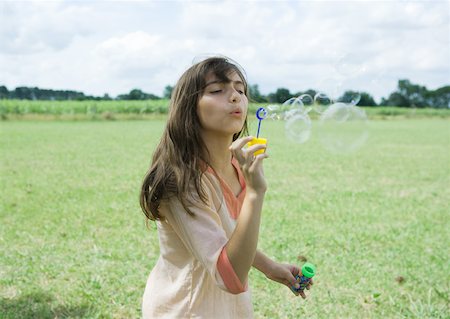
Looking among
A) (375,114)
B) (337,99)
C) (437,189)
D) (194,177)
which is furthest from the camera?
(375,114)

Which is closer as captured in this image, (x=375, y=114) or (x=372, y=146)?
(x=372, y=146)

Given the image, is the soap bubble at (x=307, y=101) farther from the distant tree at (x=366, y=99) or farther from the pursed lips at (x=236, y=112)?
the pursed lips at (x=236, y=112)

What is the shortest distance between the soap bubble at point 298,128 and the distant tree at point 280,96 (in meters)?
0.38

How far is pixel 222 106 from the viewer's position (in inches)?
62.1

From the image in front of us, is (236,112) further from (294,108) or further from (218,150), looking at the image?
(294,108)

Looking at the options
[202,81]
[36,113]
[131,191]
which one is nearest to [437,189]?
[131,191]

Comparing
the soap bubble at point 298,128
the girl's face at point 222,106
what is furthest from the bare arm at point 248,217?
the soap bubble at point 298,128

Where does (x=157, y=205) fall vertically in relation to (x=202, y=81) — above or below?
below

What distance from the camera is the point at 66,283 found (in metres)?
3.56

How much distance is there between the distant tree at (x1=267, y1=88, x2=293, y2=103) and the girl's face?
2.05 feet

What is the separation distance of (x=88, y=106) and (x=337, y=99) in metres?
Answer: 30.5

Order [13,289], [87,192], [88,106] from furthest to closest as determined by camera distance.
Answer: [88,106], [87,192], [13,289]

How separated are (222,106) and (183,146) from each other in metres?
0.18

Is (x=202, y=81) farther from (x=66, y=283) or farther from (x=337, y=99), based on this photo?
(x=66, y=283)
